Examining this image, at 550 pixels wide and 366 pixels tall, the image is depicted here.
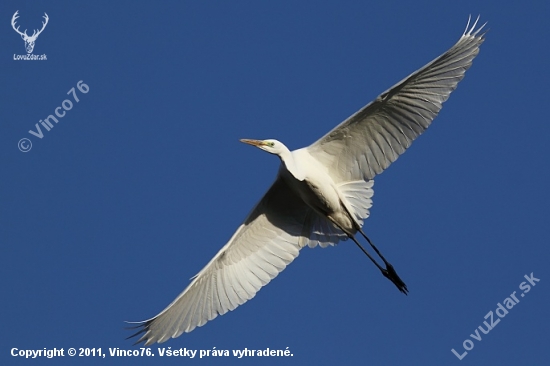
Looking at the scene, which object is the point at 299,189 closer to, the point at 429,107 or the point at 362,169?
the point at 362,169

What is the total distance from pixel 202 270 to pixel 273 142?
6.41 ft

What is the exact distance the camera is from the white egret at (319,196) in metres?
11.5

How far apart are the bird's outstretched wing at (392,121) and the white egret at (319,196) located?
0.01 metres

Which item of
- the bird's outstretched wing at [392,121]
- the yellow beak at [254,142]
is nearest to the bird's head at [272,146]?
the yellow beak at [254,142]

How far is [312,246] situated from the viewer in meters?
12.8

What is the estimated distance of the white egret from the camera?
11.5 meters

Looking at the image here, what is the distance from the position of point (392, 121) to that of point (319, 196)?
135 cm

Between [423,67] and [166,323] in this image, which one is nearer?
[423,67]

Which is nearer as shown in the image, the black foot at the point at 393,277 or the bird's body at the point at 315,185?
the bird's body at the point at 315,185

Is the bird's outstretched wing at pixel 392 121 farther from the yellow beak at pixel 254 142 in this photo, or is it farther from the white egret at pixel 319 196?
the yellow beak at pixel 254 142

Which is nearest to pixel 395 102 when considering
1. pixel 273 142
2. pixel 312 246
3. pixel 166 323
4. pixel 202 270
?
pixel 273 142

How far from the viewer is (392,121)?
11836 millimetres

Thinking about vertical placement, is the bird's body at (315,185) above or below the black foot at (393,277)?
above

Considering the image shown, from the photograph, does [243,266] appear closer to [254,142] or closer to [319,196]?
[319,196]
